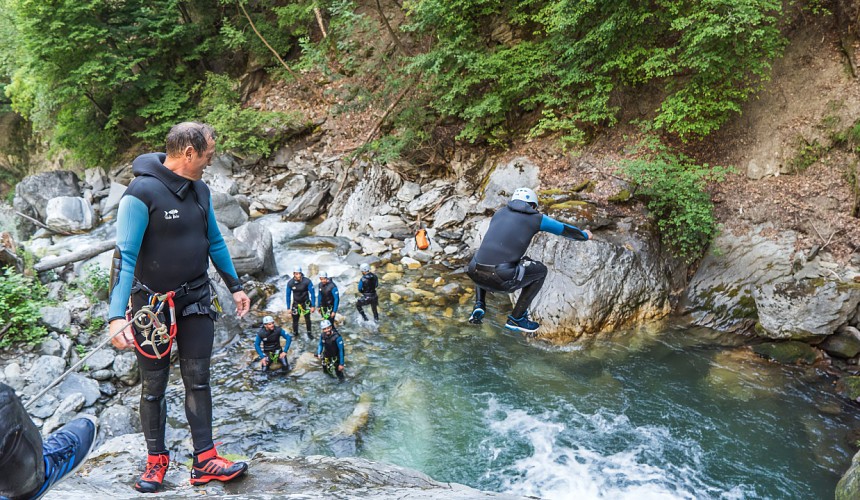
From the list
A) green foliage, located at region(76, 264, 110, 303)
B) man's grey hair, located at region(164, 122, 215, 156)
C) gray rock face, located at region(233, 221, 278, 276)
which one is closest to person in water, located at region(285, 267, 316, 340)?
gray rock face, located at region(233, 221, 278, 276)

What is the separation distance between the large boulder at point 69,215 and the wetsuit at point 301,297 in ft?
33.6

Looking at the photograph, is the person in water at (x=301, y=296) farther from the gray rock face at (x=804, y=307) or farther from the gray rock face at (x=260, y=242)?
the gray rock face at (x=804, y=307)

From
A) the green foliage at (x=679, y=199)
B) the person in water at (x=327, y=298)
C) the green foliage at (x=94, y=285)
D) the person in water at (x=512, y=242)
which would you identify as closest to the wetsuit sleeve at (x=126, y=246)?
the person in water at (x=512, y=242)

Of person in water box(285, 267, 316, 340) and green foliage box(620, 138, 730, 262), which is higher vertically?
green foliage box(620, 138, 730, 262)

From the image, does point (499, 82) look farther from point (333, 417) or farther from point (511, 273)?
point (333, 417)

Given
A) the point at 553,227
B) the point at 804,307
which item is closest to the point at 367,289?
the point at 553,227

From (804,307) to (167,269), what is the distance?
9412mm

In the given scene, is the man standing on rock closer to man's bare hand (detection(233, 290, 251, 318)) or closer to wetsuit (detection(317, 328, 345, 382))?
man's bare hand (detection(233, 290, 251, 318))

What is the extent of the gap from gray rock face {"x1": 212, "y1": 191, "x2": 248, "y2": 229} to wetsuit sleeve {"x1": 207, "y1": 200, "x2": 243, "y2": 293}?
36.6 feet

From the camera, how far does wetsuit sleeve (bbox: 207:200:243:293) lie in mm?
3093

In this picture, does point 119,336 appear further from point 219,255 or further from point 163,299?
point 219,255

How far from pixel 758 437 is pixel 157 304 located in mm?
7716

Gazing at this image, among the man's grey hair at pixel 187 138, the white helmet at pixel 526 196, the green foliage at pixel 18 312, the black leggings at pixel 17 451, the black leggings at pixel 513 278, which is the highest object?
the man's grey hair at pixel 187 138

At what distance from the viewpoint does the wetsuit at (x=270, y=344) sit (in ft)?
26.7
